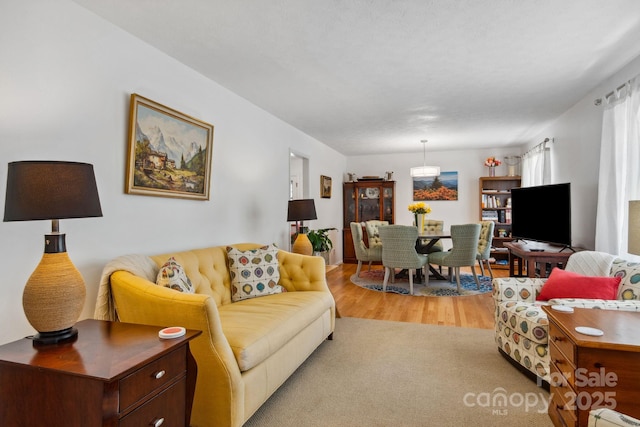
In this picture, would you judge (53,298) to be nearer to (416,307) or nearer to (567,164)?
(416,307)

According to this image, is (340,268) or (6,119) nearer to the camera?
(6,119)

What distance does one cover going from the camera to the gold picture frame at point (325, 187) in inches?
253

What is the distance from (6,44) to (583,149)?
5.03 meters

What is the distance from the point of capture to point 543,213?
4340 mm

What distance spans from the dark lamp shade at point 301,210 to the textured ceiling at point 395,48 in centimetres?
114

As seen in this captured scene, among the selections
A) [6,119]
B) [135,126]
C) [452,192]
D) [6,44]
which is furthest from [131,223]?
[452,192]

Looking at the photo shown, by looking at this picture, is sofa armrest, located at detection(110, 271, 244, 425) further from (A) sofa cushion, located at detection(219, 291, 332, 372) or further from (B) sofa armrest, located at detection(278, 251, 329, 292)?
(B) sofa armrest, located at detection(278, 251, 329, 292)

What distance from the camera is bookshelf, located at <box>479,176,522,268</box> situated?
6.91 m

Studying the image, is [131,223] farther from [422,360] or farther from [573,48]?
[573,48]

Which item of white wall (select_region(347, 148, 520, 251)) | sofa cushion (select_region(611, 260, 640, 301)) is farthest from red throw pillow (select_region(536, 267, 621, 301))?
white wall (select_region(347, 148, 520, 251))

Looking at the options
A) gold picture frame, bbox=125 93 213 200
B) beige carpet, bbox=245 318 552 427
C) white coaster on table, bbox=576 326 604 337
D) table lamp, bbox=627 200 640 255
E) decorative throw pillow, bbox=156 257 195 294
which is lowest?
beige carpet, bbox=245 318 552 427

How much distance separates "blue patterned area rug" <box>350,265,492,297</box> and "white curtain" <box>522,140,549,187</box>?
69.2 inches

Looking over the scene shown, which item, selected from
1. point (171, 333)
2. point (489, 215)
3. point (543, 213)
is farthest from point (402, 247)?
point (171, 333)

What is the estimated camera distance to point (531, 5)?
2.15 metres
